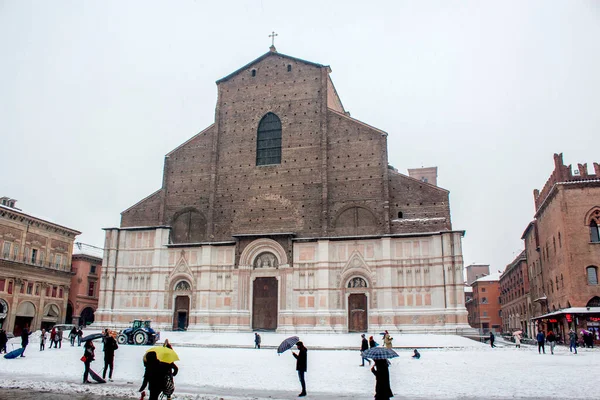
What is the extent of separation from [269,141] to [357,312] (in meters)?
13.5

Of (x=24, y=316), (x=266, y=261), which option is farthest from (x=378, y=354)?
(x=24, y=316)

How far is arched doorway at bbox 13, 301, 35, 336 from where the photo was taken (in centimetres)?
4356

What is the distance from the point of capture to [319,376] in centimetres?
1617

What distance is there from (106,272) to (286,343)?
2887 centimetres

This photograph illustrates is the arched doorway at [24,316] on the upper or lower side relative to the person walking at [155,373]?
upper

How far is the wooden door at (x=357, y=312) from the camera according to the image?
111ft

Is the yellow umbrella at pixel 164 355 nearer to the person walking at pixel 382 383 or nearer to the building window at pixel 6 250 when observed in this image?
the person walking at pixel 382 383

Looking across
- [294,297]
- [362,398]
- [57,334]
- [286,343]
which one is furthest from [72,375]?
[294,297]

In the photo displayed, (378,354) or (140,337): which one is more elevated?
(378,354)

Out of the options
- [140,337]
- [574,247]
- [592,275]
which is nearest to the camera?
[140,337]

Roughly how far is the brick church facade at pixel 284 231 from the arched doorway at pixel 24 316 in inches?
423

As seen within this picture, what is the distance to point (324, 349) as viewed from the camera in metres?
27.8

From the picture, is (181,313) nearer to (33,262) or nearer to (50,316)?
(33,262)

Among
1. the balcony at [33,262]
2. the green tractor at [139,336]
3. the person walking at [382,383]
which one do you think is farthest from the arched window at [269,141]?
the person walking at [382,383]
